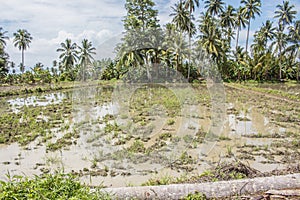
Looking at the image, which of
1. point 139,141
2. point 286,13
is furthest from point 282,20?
point 139,141

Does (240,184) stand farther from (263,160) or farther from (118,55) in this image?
(118,55)

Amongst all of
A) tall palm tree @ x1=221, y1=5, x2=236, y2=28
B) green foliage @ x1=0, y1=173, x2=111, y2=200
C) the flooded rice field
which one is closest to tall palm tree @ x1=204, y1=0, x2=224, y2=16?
tall palm tree @ x1=221, y1=5, x2=236, y2=28

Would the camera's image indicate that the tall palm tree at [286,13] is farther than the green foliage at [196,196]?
Yes

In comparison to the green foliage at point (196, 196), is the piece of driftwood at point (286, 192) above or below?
above

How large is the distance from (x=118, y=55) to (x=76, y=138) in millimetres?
2813

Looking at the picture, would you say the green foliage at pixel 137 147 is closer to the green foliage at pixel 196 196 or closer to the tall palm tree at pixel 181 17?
the green foliage at pixel 196 196

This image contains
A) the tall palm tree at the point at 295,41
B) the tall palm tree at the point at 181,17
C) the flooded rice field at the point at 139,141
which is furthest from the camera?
the tall palm tree at the point at 295,41

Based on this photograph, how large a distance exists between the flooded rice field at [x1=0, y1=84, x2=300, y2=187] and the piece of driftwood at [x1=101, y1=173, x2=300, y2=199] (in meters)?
0.81

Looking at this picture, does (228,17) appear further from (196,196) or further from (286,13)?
(196,196)

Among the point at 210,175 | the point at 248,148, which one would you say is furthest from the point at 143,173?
the point at 248,148

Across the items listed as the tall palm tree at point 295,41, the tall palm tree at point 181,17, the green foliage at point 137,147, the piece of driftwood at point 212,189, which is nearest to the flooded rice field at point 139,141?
the green foliage at point 137,147

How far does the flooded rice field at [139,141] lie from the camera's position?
489cm

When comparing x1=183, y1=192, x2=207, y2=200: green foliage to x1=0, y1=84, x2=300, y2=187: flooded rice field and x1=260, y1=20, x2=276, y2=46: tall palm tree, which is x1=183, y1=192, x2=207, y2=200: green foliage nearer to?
x1=0, y1=84, x2=300, y2=187: flooded rice field

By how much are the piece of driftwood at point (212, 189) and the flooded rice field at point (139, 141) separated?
0.81 metres
